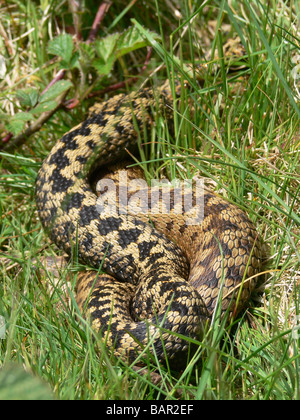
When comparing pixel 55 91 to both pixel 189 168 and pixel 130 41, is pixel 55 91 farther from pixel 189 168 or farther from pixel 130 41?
pixel 189 168

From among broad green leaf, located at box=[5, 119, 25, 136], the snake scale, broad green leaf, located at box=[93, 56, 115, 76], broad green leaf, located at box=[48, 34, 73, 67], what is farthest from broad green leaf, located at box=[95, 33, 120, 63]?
A: broad green leaf, located at box=[5, 119, 25, 136]

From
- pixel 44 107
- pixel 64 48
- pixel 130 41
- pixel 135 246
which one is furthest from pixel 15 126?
pixel 135 246

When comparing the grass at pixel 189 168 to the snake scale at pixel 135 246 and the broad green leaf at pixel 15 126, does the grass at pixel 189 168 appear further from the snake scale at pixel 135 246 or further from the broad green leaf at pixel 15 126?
the snake scale at pixel 135 246

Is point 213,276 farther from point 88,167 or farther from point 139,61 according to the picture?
point 139,61

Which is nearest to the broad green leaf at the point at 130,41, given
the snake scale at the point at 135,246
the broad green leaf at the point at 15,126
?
the snake scale at the point at 135,246

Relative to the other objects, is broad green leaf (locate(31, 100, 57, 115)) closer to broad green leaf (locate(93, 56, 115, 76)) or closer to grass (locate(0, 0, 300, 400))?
grass (locate(0, 0, 300, 400))

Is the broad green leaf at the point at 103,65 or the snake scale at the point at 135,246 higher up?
the broad green leaf at the point at 103,65

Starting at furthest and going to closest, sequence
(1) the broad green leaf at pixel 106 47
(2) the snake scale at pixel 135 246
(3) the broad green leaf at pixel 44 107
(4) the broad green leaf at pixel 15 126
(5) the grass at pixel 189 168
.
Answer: (1) the broad green leaf at pixel 106 47
(3) the broad green leaf at pixel 44 107
(4) the broad green leaf at pixel 15 126
(2) the snake scale at pixel 135 246
(5) the grass at pixel 189 168

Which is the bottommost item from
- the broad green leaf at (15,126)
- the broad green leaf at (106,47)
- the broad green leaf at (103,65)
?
the broad green leaf at (15,126)
